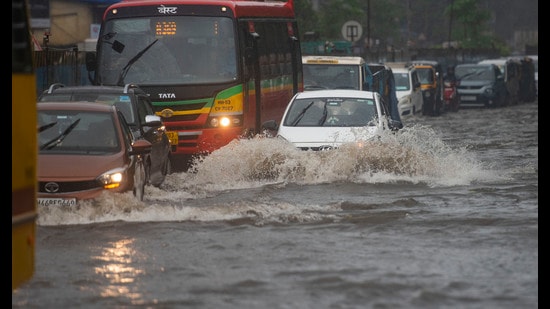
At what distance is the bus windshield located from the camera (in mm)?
22281

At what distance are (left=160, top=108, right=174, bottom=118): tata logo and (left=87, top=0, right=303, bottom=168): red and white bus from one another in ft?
0.05

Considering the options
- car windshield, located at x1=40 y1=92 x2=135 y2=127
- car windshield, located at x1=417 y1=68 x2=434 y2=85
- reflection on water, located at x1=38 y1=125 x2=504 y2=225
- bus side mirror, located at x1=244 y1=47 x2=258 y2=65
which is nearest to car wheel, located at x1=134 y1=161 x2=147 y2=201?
reflection on water, located at x1=38 y1=125 x2=504 y2=225

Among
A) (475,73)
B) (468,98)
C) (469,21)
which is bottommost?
(468,98)

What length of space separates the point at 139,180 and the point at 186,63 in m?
6.59

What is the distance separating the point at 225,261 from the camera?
39.4 feet

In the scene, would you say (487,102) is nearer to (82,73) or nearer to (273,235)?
(82,73)

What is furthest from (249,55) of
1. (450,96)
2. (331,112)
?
(450,96)

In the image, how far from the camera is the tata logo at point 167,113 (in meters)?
22.2

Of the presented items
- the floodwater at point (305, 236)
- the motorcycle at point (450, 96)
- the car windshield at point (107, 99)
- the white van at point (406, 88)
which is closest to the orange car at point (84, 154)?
the floodwater at point (305, 236)

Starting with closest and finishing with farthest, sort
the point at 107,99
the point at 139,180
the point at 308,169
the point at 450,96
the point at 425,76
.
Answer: the point at 139,180, the point at 107,99, the point at 308,169, the point at 425,76, the point at 450,96

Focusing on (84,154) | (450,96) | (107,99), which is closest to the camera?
(84,154)

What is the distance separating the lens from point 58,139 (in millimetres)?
15625

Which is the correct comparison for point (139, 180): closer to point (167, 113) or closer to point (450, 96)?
point (167, 113)
